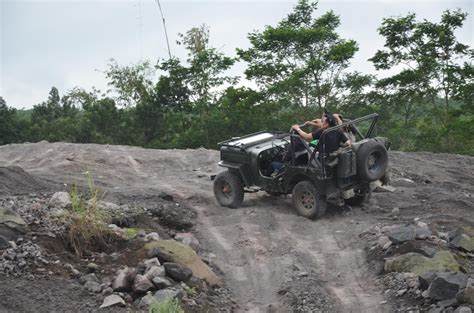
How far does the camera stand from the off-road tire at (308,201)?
10.7 metres

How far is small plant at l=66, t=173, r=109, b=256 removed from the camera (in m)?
7.88

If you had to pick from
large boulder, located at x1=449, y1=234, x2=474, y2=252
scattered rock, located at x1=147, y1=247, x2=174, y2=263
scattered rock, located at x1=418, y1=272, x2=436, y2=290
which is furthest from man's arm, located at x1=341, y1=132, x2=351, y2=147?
scattered rock, located at x1=147, y1=247, x2=174, y2=263

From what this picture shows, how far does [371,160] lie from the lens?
10703mm

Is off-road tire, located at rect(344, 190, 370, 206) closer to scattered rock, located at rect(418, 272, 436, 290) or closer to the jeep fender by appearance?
the jeep fender

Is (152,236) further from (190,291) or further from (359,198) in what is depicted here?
A: (359,198)

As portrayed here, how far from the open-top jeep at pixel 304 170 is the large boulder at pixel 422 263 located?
2.59 meters

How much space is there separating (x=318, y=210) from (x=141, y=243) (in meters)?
3.51

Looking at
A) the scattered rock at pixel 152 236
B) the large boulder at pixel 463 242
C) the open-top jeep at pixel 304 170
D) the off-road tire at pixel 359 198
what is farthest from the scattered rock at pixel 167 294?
the off-road tire at pixel 359 198

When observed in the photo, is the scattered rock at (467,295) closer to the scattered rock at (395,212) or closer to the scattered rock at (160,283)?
the scattered rock at (160,283)

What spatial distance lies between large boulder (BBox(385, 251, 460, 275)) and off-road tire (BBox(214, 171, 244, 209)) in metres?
4.15

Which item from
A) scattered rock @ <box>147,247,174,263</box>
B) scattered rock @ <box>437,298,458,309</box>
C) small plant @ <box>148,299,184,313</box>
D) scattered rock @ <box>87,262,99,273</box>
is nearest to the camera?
small plant @ <box>148,299,184,313</box>

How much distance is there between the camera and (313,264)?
8.77 meters

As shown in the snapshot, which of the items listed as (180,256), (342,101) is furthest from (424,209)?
(342,101)

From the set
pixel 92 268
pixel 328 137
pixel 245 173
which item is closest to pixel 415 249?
pixel 328 137
